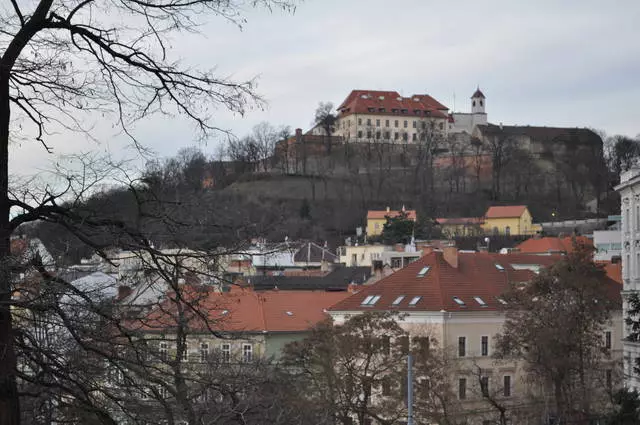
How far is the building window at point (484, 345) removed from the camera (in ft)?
135

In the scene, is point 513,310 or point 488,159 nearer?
point 513,310

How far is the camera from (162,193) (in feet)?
18.3

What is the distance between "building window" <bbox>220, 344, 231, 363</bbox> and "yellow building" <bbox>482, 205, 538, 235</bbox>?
105m

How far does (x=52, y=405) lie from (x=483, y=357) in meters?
36.3

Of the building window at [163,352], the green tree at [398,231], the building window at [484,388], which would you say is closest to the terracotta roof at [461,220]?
the green tree at [398,231]

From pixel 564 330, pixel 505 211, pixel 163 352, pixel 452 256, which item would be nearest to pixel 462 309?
pixel 452 256

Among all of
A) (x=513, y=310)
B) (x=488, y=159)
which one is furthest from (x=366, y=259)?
(x=513, y=310)

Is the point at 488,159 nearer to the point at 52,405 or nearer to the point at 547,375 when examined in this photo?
the point at 547,375

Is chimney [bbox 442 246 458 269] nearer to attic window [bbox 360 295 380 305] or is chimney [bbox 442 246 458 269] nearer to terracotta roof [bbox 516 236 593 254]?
attic window [bbox 360 295 380 305]

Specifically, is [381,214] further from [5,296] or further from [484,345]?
[5,296]

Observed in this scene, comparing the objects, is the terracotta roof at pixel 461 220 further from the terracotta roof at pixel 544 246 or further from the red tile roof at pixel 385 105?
the red tile roof at pixel 385 105

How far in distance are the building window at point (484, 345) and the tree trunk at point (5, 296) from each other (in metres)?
36.9

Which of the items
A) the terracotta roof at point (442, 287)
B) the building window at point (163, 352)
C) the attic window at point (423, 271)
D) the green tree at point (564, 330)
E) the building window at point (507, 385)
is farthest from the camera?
the attic window at point (423, 271)

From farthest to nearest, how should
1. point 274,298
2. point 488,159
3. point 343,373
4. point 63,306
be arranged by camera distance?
point 488,159, point 274,298, point 343,373, point 63,306
